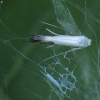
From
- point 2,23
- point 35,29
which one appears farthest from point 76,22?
point 2,23

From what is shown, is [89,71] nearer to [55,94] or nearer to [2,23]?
[55,94]

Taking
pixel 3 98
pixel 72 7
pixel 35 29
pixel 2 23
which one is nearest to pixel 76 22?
pixel 72 7

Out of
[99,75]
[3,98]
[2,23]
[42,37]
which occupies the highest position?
[2,23]

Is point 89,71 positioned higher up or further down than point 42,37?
further down
